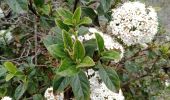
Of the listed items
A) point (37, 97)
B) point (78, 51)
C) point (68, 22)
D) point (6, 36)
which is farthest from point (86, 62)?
point (6, 36)

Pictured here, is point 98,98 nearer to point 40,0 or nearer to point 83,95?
point 83,95

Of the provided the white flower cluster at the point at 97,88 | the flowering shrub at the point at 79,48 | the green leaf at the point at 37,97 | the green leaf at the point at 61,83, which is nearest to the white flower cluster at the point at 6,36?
the flowering shrub at the point at 79,48

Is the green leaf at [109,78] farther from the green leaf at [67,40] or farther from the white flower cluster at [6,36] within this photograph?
the white flower cluster at [6,36]

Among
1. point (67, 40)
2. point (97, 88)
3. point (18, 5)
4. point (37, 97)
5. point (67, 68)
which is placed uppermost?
point (18, 5)

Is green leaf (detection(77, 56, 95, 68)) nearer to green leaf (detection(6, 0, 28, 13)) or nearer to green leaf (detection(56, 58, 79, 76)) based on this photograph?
green leaf (detection(56, 58, 79, 76))

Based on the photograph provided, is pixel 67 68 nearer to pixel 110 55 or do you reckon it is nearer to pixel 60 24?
pixel 110 55

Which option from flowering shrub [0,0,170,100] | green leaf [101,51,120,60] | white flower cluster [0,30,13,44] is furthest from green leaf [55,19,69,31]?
white flower cluster [0,30,13,44]
